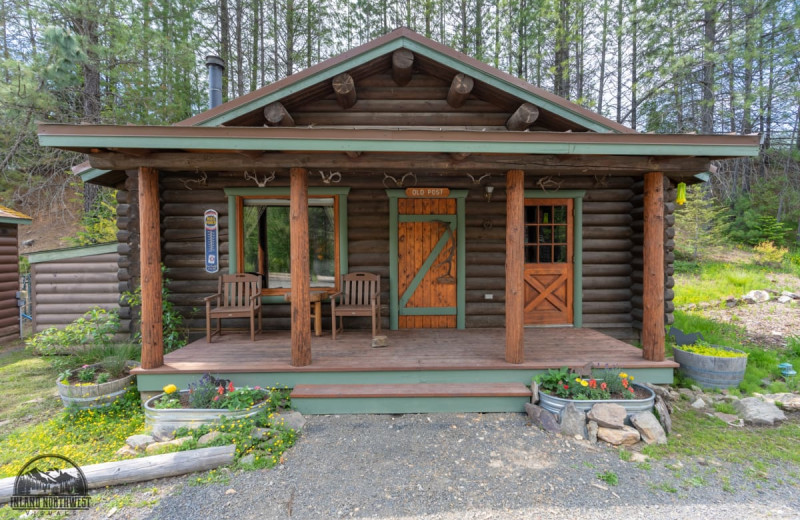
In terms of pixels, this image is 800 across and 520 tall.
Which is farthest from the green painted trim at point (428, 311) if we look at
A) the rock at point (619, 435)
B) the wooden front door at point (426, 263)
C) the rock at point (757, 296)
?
the rock at point (757, 296)

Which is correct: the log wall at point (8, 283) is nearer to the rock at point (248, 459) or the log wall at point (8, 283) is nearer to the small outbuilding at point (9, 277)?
the small outbuilding at point (9, 277)

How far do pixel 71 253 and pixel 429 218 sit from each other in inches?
250

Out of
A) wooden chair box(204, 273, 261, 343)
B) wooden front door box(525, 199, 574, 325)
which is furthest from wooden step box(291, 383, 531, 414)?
wooden front door box(525, 199, 574, 325)

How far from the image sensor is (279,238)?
6059 millimetres

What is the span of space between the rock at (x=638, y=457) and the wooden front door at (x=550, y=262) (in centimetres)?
291

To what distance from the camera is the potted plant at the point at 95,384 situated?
4027 mm

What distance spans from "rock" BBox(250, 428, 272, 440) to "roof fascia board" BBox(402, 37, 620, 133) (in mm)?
4996

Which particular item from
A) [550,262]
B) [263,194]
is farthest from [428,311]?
[263,194]

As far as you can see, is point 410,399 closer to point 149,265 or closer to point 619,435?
point 619,435

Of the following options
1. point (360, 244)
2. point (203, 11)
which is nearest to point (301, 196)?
point (360, 244)

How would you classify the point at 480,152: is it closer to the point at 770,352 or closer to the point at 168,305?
the point at 168,305

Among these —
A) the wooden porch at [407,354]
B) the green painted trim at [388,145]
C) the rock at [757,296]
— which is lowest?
the wooden porch at [407,354]

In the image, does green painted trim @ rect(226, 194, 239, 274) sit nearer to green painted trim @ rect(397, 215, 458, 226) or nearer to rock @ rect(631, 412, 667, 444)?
green painted trim @ rect(397, 215, 458, 226)

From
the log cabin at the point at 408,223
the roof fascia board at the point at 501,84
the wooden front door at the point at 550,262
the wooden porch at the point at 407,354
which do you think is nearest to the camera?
the log cabin at the point at 408,223
